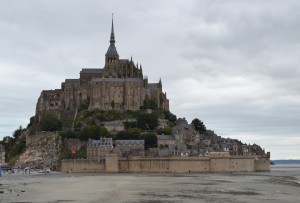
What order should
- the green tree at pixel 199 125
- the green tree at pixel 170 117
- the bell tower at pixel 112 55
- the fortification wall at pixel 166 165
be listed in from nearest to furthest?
1. the fortification wall at pixel 166 165
2. the green tree at pixel 170 117
3. the green tree at pixel 199 125
4. the bell tower at pixel 112 55

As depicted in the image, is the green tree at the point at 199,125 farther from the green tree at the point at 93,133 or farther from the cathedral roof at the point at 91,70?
the green tree at the point at 93,133

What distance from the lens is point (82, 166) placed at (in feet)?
293

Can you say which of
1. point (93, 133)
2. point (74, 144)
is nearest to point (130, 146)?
point (93, 133)

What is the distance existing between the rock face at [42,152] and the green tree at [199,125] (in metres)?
30.5

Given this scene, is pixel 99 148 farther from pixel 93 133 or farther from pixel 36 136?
pixel 36 136

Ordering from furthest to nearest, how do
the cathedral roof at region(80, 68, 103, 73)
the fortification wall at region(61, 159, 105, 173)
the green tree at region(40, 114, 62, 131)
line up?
the cathedral roof at region(80, 68, 103, 73)
the green tree at region(40, 114, 62, 131)
the fortification wall at region(61, 159, 105, 173)

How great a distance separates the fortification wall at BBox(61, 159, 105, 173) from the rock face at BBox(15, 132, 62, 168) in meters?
6.25

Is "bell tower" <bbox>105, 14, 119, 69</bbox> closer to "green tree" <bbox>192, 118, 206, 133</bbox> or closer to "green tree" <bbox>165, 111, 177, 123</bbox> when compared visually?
"green tree" <bbox>165, 111, 177, 123</bbox>

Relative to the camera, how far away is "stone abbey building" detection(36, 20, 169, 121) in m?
109

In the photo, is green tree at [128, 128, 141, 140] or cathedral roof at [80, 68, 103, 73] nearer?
green tree at [128, 128, 141, 140]

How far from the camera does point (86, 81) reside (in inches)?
4498

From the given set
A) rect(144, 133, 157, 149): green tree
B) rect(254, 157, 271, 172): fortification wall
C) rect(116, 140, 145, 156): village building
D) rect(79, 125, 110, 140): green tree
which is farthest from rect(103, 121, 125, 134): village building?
rect(254, 157, 271, 172): fortification wall

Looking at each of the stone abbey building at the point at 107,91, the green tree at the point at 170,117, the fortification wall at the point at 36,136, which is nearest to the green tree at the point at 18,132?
the stone abbey building at the point at 107,91

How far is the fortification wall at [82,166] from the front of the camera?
88125 mm
